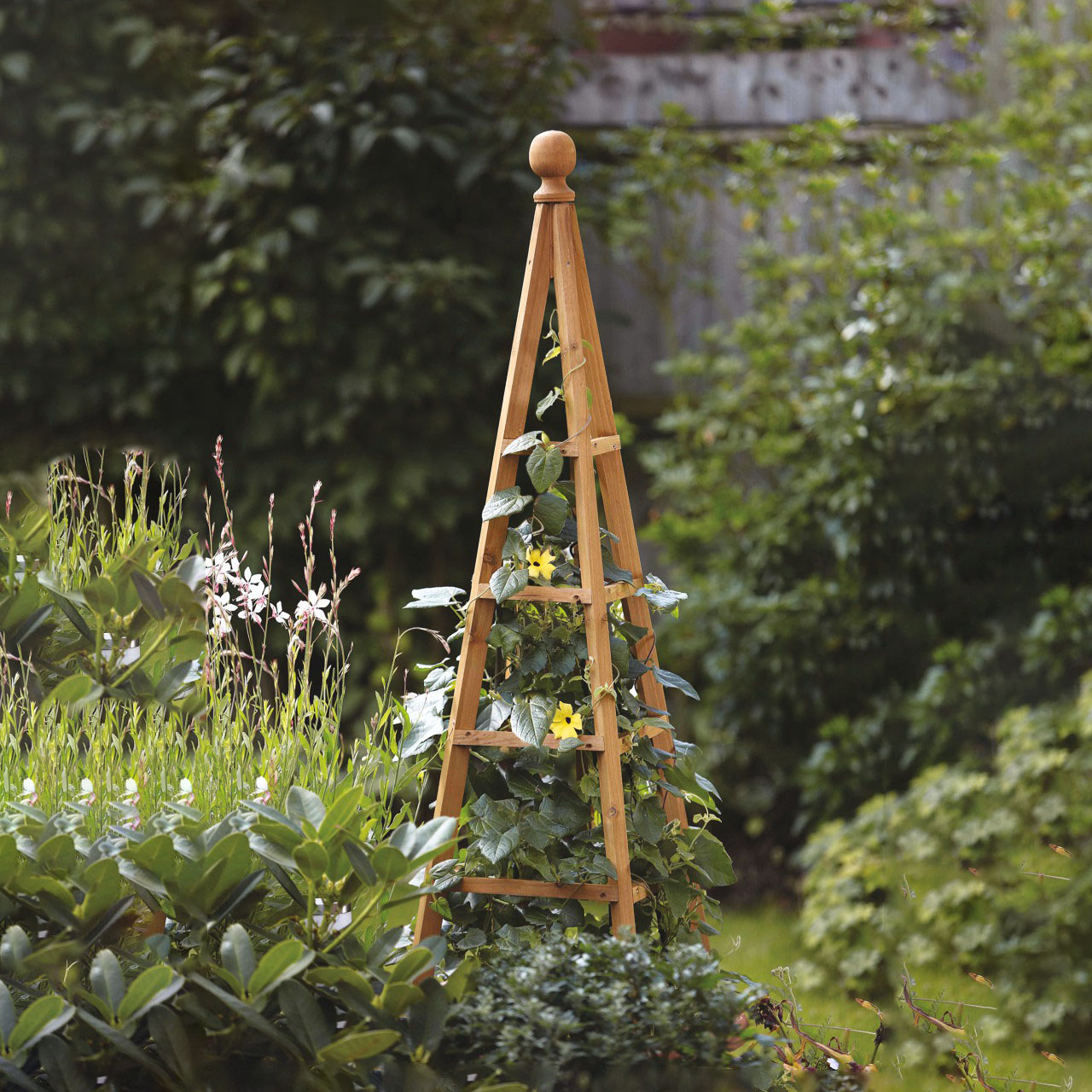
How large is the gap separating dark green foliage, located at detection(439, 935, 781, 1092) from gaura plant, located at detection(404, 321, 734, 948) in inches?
5.7

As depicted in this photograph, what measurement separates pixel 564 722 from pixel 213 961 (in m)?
0.62

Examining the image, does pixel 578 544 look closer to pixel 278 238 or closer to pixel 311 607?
pixel 311 607

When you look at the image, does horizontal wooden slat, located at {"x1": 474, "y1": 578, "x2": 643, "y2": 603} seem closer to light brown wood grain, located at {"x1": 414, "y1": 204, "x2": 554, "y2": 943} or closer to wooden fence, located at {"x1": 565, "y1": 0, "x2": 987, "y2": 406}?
light brown wood grain, located at {"x1": 414, "y1": 204, "x2": 554, "y2": 943}

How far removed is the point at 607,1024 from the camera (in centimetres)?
157

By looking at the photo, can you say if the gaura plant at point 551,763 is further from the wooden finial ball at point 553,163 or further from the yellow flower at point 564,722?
the wooden finial ball at point 553,163

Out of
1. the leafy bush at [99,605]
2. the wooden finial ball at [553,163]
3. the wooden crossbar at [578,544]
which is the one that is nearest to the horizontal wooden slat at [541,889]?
the wooden crossbar at [578,544]

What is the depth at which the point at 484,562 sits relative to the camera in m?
1.86

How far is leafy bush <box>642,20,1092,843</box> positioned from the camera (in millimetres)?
3486

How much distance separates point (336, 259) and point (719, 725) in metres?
1.97

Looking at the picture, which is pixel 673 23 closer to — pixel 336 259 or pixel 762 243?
pixel 762 243

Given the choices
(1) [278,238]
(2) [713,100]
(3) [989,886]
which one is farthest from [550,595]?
(2) [713,100]

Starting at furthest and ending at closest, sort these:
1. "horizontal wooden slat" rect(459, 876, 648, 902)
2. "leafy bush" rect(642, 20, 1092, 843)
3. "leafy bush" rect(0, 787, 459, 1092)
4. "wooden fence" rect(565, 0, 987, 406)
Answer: "wooden fence" rect(565, 0, 987, 406)
"leafy bush" rect(642, 20, 1092, 843)
"horizontal wooden slat" rect(459, 876, 648, 902)
"leafy bush" rect(0, 787, 459, 1092)

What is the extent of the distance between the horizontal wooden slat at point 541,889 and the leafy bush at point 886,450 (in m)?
1.96

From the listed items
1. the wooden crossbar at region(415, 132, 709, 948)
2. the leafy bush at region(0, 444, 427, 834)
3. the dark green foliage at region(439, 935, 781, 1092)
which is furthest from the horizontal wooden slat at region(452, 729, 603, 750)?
the dark green foliage at region(439, 935, 781, 1092)
